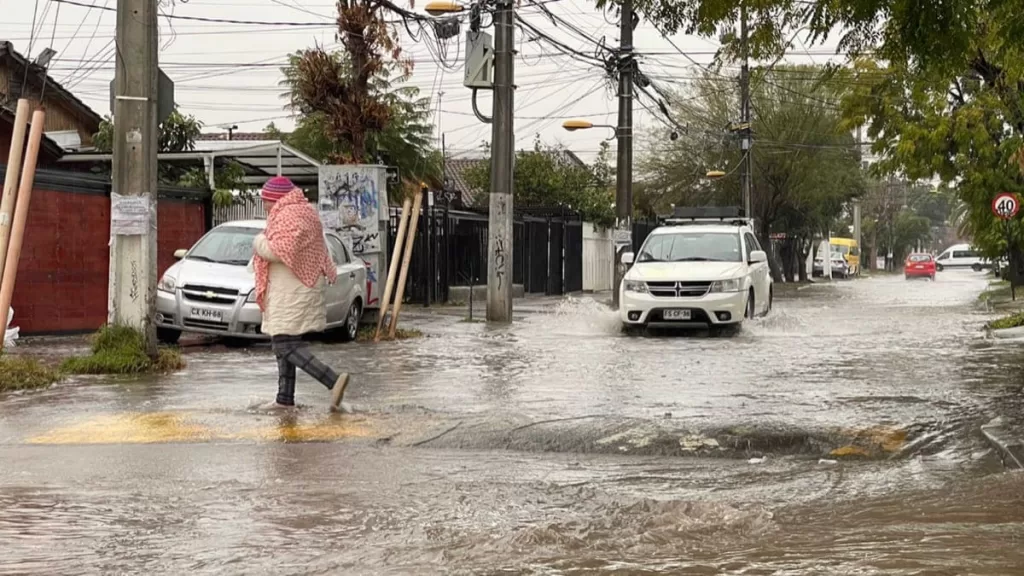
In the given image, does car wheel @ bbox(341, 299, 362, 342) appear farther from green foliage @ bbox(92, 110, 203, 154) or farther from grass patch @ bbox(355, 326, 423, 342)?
green foliage @ bbox(92, 110, 203, 154)

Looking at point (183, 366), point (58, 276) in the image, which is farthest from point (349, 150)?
point (183, 366)

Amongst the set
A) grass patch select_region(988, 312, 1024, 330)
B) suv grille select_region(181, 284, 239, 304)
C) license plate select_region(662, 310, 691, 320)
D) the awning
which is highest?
the awning

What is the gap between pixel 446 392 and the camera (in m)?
10.5

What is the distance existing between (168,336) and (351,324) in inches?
94.7

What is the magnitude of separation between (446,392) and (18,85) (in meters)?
25.4

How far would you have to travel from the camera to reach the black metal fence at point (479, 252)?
2556cm

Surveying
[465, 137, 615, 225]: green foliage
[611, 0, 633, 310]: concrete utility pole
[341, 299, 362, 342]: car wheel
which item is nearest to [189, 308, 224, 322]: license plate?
[341, 299, 362, 342]: car wheel

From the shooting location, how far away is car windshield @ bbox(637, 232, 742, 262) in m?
18.4

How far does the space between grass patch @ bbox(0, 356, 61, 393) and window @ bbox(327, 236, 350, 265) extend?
18.5ft

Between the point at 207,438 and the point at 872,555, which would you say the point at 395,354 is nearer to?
the point at 207,438

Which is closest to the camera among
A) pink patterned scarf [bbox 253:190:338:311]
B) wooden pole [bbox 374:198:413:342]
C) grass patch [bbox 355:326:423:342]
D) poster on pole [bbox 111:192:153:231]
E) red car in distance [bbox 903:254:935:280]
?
pink patterned scarf [bbox 253:190:338:311]

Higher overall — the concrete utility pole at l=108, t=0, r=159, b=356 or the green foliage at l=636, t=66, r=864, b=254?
the green foliage at l=636, t=66, r=864, b=254

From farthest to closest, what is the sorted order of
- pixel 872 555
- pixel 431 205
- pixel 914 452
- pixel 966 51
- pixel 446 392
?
pixel 431 205 → pixel 446 392 → pixel 966 51 → pixel 914 452 → pixel 872 555

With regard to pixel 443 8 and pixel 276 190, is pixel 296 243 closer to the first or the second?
pixel 276 190
